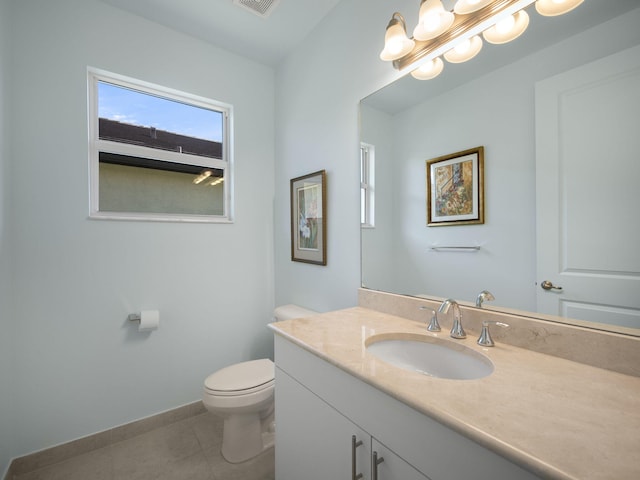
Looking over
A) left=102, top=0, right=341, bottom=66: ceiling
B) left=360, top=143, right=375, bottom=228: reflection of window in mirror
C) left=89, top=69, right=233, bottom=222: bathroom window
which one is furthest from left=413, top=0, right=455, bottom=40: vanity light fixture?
left=89, top=69, right=233, bottom=222: bathroom window

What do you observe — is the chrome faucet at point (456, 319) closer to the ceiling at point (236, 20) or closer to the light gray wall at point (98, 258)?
the light gray wall at point (98, 258)

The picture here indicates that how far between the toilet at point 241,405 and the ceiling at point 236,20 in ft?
7.36

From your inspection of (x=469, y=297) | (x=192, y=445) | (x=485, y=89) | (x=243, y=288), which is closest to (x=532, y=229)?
(x=469, y=297)

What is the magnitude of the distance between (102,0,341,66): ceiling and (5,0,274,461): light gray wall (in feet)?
0.28

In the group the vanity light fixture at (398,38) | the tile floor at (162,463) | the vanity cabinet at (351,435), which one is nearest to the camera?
the vanity cabinet at (351,435)

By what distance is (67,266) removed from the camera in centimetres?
164

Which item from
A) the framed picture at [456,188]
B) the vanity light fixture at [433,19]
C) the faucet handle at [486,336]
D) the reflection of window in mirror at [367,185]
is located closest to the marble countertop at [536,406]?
the faucet handle at [486,336]

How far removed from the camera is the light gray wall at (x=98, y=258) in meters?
1.54

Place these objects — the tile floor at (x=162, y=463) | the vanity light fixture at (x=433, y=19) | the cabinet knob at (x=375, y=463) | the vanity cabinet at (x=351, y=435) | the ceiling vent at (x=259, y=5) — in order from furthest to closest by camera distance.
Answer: the ceiling vent at (x=259, y=5) → the tile floor at (x=162, y=463) → the vanity light fixture at (x=433, y=19) → the cabinet knob at (x=375, y=463) → the vanity cabinet at (x=351, y=435)

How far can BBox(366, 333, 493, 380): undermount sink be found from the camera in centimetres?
96

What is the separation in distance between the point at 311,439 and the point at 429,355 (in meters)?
0.54

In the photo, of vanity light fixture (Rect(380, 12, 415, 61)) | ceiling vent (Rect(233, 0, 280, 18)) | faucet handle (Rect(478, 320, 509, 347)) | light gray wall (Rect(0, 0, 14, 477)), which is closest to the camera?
faucet handle (Rect(478, 320, 509, 347))

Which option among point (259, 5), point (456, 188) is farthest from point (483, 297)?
point (259, 5)

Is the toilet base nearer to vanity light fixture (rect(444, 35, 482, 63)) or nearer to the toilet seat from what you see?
the toilet seat
